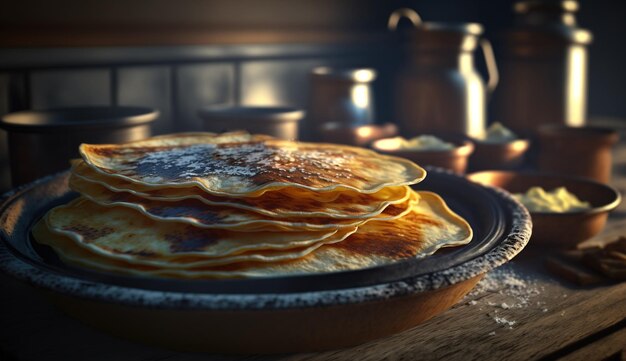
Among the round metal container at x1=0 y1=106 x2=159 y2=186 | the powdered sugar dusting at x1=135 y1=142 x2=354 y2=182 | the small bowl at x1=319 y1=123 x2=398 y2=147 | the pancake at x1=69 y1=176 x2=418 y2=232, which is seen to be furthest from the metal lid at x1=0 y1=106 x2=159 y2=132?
the small bowl at x1=319 y1=123 x2=398 y2=147

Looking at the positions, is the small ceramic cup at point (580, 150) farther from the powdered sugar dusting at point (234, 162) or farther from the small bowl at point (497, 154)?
the powdered sugar dusting at point (234, 162)

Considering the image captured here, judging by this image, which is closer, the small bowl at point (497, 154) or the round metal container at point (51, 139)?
the round metal container at point (51, 139)

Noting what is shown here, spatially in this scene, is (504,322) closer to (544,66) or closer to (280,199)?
(280,199)

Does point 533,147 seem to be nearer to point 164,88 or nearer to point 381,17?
point 381,17

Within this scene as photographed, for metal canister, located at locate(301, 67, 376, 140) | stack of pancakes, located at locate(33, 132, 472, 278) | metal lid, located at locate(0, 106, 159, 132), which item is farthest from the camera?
metal canister, located at locate(301, 67, 376, 140)

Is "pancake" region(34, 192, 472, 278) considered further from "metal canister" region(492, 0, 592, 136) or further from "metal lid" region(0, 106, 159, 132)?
"metal canister" region(492, 0, 592, 136)

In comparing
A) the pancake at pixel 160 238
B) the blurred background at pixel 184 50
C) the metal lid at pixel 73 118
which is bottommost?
the pancake at pixel 160 238

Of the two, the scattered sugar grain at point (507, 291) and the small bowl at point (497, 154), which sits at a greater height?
the small bowl at point (497, 154)

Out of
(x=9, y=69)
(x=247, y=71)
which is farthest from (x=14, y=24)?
(x=247, y=71)

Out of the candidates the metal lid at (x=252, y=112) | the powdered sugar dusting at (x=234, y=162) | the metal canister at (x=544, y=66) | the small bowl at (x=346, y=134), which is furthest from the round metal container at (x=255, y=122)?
the metal canister at (x=544, y=66)
